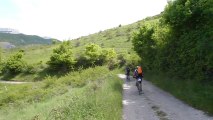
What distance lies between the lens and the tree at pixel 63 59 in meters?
78.1

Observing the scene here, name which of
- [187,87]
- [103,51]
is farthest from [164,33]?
[103,51]

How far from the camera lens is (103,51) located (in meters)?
76.2

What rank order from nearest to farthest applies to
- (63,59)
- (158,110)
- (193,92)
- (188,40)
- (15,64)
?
(158,110) < (193,92) < (188,40) < (63,59) < (15,64)

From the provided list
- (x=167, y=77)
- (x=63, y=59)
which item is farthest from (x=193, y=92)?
(x=63, y=59)

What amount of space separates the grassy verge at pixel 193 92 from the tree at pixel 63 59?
A: 53259 mm

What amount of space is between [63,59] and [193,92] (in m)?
60.2

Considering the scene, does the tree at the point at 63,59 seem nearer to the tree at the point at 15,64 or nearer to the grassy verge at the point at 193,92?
the tree at the point at 15,64

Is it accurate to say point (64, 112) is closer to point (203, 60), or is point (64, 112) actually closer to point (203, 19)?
point (203, 60)

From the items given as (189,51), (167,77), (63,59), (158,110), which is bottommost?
(158,110)

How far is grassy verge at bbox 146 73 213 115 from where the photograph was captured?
17.2m

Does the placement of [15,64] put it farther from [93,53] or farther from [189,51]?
[189,51]

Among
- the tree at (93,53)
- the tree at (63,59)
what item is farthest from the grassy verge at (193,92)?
the tree at (63,59)

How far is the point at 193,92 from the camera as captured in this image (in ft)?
65.2

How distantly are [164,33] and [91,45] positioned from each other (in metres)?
47.7
